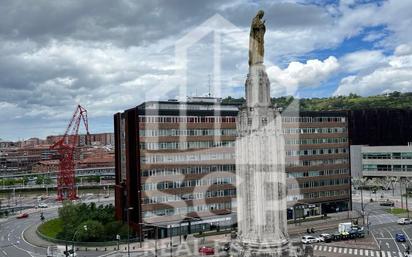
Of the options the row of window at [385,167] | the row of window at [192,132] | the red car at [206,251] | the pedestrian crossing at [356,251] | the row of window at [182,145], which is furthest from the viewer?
the row of window at [385,167]

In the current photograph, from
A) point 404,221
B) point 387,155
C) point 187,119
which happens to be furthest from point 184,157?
point 387,155

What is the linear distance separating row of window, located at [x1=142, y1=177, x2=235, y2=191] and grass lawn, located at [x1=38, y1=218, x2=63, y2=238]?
18.4 meters

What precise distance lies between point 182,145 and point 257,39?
4128 cm

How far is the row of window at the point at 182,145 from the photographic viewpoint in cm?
6975

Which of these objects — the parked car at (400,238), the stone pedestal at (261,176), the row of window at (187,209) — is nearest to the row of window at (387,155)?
the parked car at (400,238)

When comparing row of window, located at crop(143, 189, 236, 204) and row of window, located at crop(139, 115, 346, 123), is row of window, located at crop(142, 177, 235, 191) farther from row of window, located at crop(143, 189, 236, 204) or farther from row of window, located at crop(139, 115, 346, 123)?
row of window, located at crop(139, 115, 346, 123)

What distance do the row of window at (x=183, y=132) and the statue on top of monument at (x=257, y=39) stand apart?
38777 millimetres

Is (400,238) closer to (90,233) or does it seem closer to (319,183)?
(319,183)

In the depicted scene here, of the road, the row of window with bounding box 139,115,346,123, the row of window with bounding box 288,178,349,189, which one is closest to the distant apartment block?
the row of window with bounding box 288,178,349,189

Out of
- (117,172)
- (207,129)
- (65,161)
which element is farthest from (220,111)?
(65,161)

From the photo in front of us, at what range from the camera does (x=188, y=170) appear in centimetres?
7256

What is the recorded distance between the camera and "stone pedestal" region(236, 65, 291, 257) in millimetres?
31047

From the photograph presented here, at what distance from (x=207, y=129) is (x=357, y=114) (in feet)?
299

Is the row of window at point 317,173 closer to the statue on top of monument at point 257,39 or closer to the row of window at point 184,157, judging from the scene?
the row of window at point 184,157
